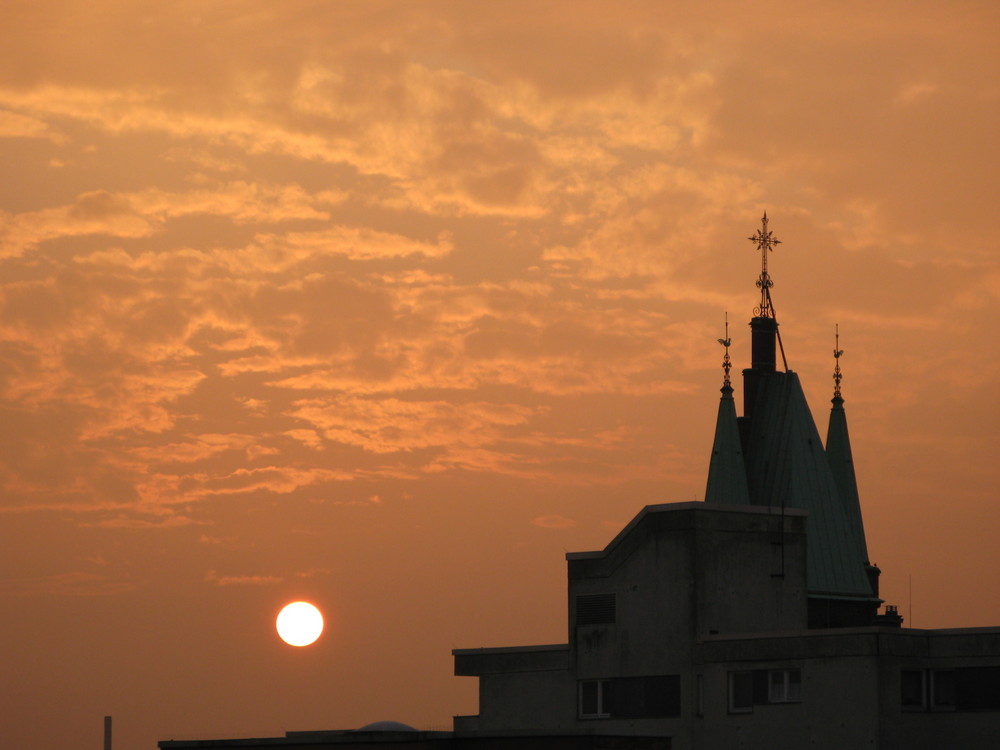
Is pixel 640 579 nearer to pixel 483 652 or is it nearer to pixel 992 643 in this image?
pixel 483 652

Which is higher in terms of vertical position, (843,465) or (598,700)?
(843,465)

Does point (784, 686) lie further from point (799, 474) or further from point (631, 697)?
point (799, 474)

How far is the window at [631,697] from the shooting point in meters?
69.8

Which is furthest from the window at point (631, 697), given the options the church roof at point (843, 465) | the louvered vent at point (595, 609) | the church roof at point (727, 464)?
the church roof at point (843, 465)

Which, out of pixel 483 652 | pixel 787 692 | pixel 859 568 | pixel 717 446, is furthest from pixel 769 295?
pixel 787 692

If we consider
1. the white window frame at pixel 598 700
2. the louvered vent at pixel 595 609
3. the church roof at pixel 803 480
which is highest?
the church roof at pixel 803 480

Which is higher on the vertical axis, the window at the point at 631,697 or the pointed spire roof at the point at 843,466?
the pointed spire roof at the point at 843,466

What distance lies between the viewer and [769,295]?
103750 mm

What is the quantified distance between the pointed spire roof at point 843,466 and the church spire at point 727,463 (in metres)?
5.19

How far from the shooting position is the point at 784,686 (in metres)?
65.8

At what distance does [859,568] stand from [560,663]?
798 inches

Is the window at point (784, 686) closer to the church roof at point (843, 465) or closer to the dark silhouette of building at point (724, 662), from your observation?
the dark silhouette of building at point (724, 662)

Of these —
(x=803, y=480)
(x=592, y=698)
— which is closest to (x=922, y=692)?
(x=592, y=698)

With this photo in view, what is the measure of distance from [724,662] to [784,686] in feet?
9.54
